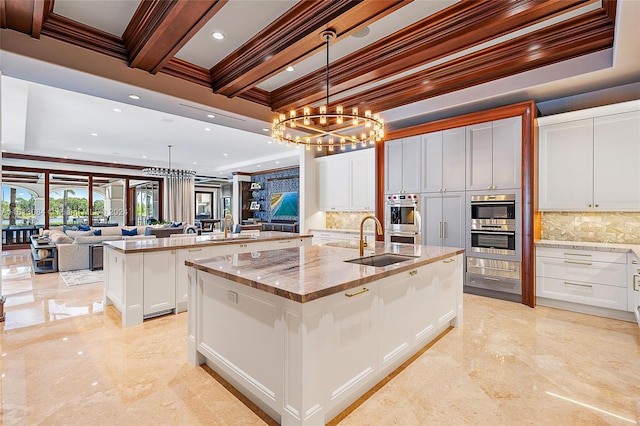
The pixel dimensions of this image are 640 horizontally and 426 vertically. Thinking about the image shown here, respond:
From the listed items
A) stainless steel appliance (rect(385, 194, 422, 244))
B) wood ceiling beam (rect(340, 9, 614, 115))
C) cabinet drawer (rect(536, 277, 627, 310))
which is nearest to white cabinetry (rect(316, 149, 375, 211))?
stainless steel appliance (rect(385, 194, 422, 244))

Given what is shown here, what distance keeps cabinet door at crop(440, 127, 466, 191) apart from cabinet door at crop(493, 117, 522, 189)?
0.42 m

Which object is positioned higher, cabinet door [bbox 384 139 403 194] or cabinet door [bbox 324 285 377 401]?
cabinet door [bbox 384 139 403 194]

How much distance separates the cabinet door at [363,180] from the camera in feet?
19.1

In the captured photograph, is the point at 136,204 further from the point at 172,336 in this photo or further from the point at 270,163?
the point at 172,336

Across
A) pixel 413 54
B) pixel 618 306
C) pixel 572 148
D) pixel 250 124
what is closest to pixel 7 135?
pixel 250 124

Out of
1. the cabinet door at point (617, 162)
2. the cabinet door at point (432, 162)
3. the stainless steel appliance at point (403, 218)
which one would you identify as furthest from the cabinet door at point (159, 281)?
the cabinet door at point (617, 162)

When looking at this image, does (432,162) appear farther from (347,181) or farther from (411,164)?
(347,181)

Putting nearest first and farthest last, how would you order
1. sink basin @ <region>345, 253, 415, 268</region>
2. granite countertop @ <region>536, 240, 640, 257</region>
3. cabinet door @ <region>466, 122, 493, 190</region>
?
sink basin @ <region>345, 253, 415, 268</region> < granite countertop @ <region>536, 240, 640, 257</region> < cabinet door @ <region>466, 122, 493, 190</region>

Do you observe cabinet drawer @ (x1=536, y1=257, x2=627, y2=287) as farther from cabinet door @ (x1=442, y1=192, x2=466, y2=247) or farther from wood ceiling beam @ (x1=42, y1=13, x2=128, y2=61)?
wood ceiling beam @ (x1=42, y1=13, x2=128, y2=61)

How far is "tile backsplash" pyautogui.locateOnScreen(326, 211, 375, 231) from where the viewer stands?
6414 millimetres

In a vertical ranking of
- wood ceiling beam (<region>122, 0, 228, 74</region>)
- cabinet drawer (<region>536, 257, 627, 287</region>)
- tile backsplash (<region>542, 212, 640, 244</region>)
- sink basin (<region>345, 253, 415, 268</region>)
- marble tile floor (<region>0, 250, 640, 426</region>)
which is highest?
wood ceiling beam (<region>122, 0, 228, 74</region>)

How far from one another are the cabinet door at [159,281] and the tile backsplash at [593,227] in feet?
16.0

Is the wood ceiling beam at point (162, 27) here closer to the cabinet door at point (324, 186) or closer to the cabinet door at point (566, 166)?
the cabinet door at point (324, 186)

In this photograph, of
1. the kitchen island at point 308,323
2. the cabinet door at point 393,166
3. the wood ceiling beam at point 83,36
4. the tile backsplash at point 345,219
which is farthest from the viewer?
the tile backsplash at point 345,219
